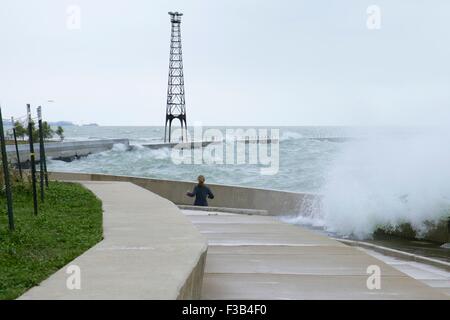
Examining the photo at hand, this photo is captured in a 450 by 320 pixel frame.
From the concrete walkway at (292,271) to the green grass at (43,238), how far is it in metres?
1.39

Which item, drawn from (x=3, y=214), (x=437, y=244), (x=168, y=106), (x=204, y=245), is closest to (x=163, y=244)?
(x=204, y=245)

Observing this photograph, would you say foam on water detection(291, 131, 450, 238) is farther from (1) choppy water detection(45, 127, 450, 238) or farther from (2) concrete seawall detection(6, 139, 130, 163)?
(2) concrete seawall detection(6, 139, 130, 163)

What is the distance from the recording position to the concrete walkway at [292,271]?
592cm

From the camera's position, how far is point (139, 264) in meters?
5.16

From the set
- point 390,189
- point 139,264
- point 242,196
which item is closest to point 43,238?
point 139,264

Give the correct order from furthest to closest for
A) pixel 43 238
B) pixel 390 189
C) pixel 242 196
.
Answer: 1. pixel 242 196
2. pixel 390 189
3. pixel 43 238

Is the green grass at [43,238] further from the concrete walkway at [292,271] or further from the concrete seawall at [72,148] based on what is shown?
the concrete seawall at [72,148]

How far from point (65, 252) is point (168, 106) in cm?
7233

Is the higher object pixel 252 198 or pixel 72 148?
pixel 252 198

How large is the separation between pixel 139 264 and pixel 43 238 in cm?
239

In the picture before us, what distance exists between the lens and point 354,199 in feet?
57.6

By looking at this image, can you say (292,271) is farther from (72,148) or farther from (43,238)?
(72,148)
